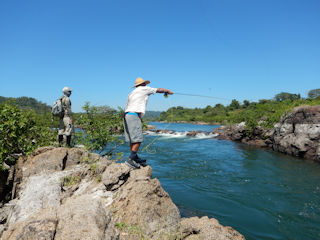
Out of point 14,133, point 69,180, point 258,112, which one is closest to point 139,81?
point 69,180

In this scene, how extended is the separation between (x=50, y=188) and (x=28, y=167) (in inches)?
59.9

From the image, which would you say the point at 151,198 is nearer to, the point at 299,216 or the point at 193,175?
the point at 299,216

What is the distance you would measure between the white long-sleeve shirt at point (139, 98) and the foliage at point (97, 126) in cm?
355

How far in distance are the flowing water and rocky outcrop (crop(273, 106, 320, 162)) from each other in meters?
1.28

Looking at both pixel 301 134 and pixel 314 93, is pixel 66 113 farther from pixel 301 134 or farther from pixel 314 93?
pixel 314 93

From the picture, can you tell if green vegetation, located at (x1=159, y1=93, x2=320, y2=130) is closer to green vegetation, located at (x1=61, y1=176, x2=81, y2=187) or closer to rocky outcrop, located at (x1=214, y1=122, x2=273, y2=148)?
rocky outcrop, located at (x1=214, y1=122, x2=273, y2=148)

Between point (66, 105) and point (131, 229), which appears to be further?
point (66, 105)

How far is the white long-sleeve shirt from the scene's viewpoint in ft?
17.1

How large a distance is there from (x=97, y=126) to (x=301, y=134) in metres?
16.6

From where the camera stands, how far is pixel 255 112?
3030 cm

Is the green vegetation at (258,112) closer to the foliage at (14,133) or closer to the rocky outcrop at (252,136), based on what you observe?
the rocky outcrop at (252,136)

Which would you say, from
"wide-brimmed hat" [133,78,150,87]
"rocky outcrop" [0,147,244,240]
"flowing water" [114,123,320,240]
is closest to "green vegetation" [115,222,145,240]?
"rocky outcrop" [0,147,244,240]

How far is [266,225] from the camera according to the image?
6.86m

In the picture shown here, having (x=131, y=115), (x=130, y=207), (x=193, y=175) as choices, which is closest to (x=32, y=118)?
(x=131, y=115)
